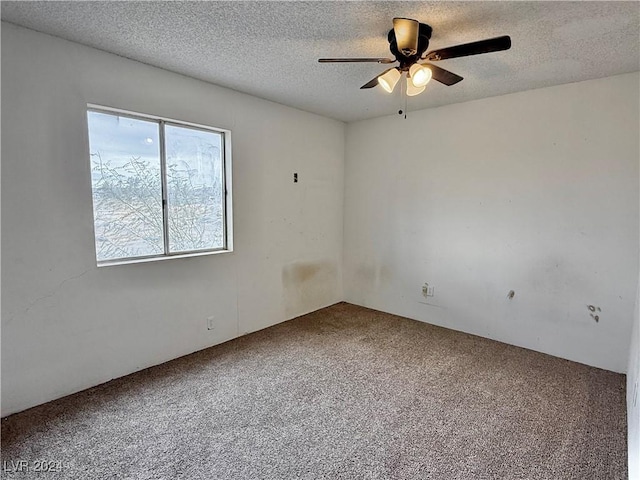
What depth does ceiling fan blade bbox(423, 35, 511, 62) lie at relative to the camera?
1.72 meters

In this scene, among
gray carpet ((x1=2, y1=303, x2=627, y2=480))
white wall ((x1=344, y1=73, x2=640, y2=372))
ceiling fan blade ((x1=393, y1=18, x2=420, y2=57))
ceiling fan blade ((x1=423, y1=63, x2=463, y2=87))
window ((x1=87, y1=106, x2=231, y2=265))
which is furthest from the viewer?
white wall ((x1=344, y1=73, x2=640, y2=372))

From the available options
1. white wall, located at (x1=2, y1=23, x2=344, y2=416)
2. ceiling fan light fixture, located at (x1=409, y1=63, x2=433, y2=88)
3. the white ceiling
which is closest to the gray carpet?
white wall, located at (x1=2, y1=23, x2=344, y2=416)

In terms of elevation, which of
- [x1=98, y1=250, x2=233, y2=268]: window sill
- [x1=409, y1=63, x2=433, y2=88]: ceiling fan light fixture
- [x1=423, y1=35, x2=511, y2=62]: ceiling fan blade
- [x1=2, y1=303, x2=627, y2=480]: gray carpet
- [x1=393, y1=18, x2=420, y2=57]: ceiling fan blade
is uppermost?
[x1=393, y1=18, x2=420, y2=57]: ceiling fan blade

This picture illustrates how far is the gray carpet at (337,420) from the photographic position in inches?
72.3

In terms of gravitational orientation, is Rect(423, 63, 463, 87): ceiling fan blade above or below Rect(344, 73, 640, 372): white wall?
above

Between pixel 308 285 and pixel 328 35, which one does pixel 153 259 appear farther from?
pixel 328 35

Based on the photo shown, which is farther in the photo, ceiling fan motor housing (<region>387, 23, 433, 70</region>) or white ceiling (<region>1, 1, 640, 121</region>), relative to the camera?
ceiling fan motor housing (<region>387, 23, 433, 70</region>)

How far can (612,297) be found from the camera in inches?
114

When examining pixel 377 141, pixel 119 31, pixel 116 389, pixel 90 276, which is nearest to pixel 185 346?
pixel 116 389

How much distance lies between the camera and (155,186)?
288cm

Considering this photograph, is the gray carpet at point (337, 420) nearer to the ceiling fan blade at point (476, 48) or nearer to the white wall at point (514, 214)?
the white wall at point (514, 214)

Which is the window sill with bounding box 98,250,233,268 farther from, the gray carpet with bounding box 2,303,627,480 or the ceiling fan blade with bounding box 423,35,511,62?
the ceiling fan blade with bounding box 423,35,511,62

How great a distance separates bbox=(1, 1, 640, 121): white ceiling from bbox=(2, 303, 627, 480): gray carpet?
7.92 ft

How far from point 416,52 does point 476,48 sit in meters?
0.33
